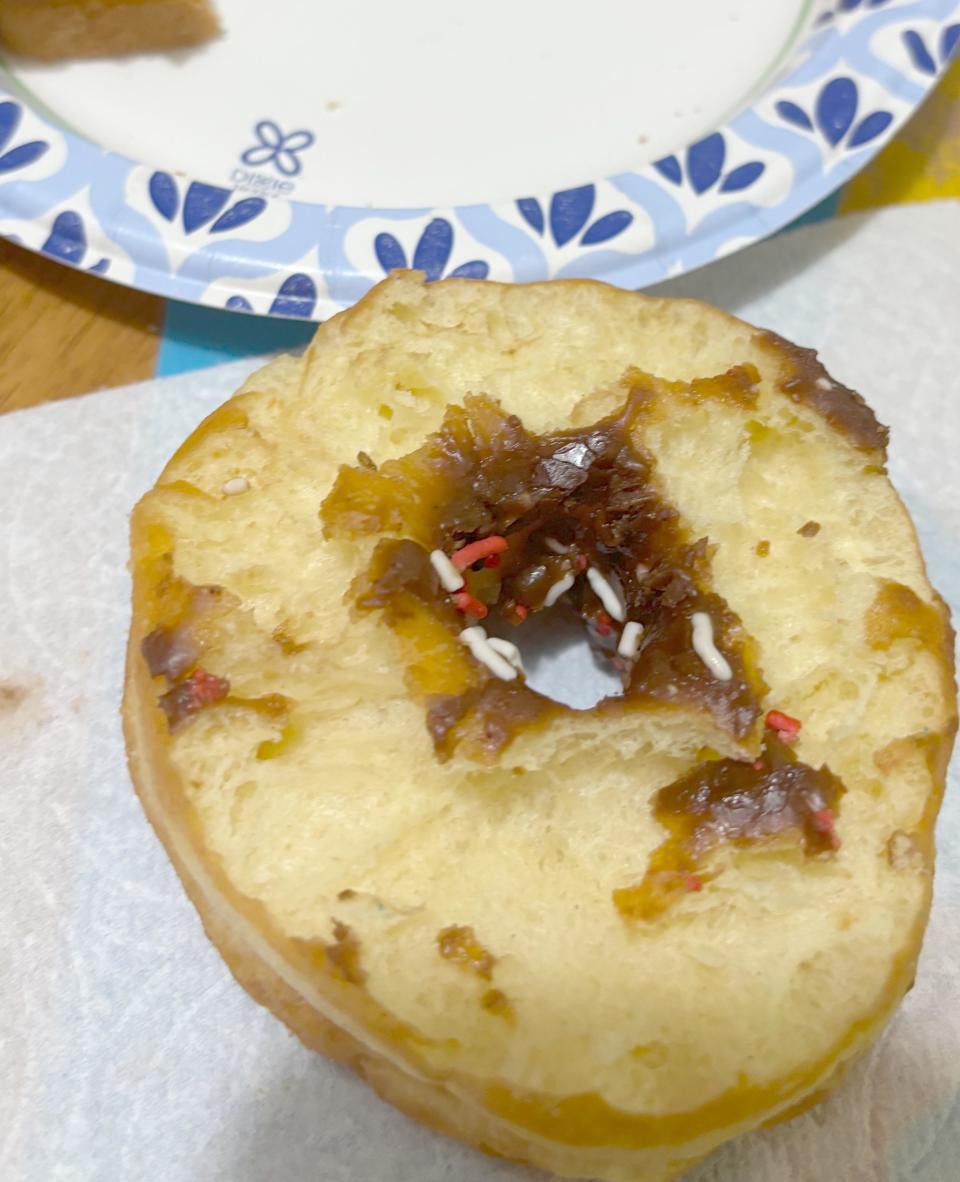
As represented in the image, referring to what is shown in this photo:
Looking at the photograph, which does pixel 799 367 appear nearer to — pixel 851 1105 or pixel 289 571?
pixel 289 571

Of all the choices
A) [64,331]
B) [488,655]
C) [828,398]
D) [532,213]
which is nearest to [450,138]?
[532,213]

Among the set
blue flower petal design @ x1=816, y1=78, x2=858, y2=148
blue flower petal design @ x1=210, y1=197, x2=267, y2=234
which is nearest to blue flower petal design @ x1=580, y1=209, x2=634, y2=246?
blue flower petal design @ x1=816, y1=78, x2=858, y2=148

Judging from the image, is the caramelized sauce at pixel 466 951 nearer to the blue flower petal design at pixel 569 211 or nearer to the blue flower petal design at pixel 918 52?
the blue flower petal design at pixel 569 211

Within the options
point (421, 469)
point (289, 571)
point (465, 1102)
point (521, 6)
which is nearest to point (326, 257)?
point (421, 469)

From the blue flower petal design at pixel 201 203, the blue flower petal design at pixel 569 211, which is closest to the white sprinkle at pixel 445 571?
the blue flower petal design at pixel 569 211

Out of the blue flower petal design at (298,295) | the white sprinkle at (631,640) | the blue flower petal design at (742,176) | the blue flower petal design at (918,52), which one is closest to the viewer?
the white sprinkle at (631,640)

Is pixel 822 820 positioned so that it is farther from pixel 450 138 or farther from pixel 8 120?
pixel 8 120

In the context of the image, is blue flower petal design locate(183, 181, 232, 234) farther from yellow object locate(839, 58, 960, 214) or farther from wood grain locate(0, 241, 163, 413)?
yellow object locate(839, 58, 960, 214)
